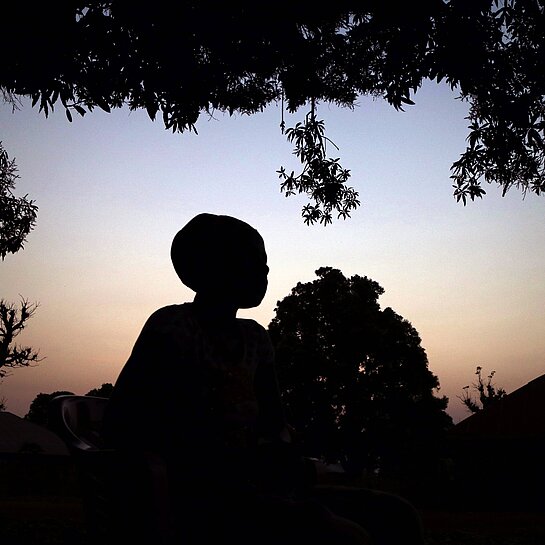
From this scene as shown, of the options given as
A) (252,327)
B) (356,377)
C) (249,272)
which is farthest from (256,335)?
(356,377)

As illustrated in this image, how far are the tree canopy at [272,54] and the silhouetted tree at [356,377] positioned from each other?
2289 centimetres

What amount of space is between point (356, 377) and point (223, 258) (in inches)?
1196

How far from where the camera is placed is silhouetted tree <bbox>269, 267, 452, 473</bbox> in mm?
30172

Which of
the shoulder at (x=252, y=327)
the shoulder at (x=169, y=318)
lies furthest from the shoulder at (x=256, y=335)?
the shoulder at (x=169, y=318)

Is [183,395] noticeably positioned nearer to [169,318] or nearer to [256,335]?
[169,318]

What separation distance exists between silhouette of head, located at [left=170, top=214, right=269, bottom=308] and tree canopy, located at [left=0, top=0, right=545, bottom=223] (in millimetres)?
4117

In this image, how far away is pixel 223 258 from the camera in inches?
71.7

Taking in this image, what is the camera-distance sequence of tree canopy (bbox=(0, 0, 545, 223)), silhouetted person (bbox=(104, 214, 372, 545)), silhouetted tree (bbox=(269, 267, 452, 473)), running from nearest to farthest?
silhouetted person (bbox=(104, 214, 372, 545))
tree canopy (bbox=(0, 0, 545, 223))
silhouetted tree (bbox=(269, 267, 452, 473))

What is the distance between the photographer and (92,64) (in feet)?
19.2

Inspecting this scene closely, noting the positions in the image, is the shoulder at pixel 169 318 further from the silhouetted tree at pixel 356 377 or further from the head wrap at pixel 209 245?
the silhouetted tree at pixel 356 377

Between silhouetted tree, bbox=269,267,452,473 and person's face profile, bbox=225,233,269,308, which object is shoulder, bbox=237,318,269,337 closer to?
person's face profile, bbox=225,233,269,308

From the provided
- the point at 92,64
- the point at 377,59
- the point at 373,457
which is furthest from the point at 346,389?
the point at 92,64

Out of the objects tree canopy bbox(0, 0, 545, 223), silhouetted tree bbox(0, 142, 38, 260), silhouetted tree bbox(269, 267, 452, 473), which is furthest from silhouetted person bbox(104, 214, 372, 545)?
silhouetted tree bbox(269, 267, 452, 473)

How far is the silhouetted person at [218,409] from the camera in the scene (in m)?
1.52
